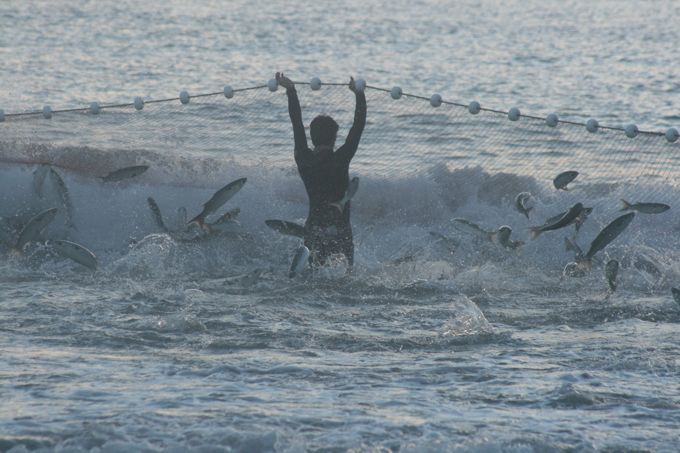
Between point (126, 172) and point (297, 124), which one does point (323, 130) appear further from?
point (126, 172)

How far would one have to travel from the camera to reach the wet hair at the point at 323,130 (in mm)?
6199

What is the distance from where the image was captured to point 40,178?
814 centimetres

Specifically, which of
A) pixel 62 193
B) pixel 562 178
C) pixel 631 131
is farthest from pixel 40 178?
pixel 631 131

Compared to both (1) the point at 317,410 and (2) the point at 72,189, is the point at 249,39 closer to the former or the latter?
(2) the point at 72,189

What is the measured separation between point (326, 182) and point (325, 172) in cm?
11

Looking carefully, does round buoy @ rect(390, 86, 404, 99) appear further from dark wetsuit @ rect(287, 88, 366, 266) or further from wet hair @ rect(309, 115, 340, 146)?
wet hair @ rect(309, 115, 340, 146)

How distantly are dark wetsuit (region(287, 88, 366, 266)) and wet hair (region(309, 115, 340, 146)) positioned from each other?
9 centimetres

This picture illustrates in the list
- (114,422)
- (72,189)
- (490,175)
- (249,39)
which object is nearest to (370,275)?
(490,175)

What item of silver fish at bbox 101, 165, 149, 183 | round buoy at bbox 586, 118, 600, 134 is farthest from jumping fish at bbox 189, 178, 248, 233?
round buoy at bbox 586, 118, 600, 134

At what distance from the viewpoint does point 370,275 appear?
721 cm

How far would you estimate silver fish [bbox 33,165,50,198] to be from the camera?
8.06 m

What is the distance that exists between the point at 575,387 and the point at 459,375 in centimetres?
75

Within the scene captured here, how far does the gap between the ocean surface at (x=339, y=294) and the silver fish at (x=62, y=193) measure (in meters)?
0.05

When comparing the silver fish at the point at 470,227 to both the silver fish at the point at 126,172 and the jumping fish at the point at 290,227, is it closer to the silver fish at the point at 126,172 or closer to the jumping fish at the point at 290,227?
the jumping fish at the point at 290,227
